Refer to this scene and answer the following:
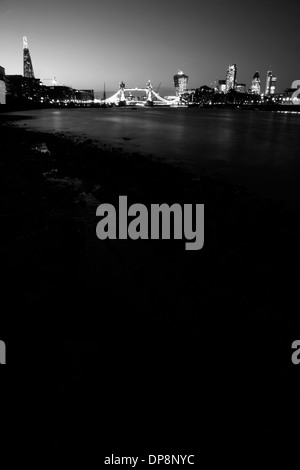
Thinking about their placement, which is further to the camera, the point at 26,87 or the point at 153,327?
the point at 26,87

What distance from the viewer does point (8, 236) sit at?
6332 millimetres

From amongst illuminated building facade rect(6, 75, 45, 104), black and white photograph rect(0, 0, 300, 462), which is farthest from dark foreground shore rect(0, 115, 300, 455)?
illuminated building facade rect(6, 75, 45, 104)

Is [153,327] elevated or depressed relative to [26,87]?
depressed

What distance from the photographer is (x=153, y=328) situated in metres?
4.01

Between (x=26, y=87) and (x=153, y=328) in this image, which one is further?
(x=26, y=87)

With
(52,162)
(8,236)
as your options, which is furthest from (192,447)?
(52,162)

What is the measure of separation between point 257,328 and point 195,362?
3.72ft

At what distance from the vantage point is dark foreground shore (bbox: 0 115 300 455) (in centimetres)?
296

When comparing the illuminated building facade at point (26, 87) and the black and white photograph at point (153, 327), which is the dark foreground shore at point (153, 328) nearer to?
the black and white photograph at point (153, 327)

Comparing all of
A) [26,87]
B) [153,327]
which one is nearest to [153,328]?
[153,327]

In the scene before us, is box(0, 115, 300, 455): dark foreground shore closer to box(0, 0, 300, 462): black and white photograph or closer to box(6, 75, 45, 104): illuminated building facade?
box(0, 0, 300, 462): black and white photograph

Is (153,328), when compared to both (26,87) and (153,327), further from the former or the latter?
(26,87)

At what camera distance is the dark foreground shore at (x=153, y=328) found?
2959 millimetres

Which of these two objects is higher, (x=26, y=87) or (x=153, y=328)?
(x=26, y=87)
